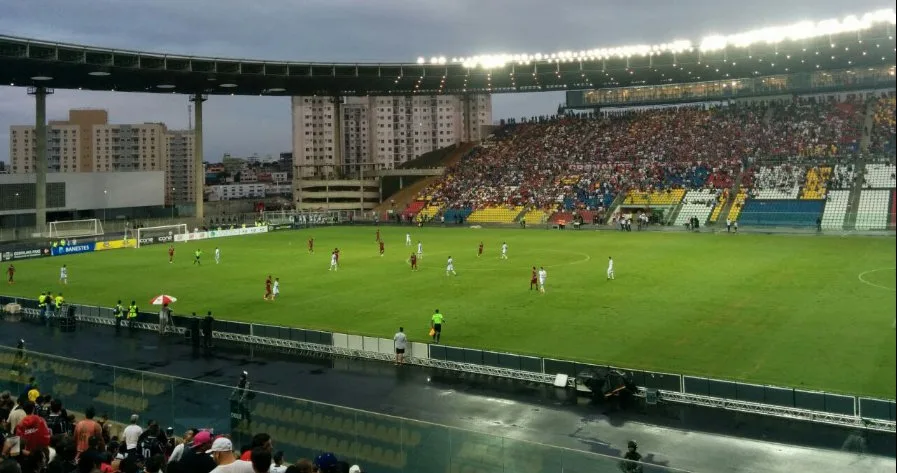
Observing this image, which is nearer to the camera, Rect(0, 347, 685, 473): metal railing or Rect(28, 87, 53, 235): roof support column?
Rect(0, 347, 685, 473): metal railing

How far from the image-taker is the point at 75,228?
73125mm

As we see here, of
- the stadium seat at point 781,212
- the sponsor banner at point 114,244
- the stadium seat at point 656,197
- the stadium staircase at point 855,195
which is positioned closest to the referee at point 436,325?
the stadium staircase at point 855,195

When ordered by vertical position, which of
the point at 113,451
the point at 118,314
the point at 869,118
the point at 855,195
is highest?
the point at 869,118

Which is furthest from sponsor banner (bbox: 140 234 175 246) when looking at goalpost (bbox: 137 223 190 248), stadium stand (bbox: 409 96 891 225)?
stadium stand (bbox: 409 96 891 225)

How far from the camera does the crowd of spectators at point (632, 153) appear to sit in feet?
232

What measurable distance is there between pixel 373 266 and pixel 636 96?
76.7 m

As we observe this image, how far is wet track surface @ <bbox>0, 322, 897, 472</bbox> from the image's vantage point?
51.4 feet

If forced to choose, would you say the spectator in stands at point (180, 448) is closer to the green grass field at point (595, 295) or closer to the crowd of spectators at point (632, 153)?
the green grass field at point (595, 295)

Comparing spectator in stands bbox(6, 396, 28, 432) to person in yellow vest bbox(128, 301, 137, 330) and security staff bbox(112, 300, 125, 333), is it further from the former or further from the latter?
security staff bbox(112, 300, 125, 333)

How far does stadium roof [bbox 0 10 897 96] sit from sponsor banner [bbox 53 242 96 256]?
1718 centimetres

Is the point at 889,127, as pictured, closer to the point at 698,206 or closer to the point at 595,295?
the point at 595,295

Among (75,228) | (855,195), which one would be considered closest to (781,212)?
(855,195)

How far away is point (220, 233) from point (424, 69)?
101ft

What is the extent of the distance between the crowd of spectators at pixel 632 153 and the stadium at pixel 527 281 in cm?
39
